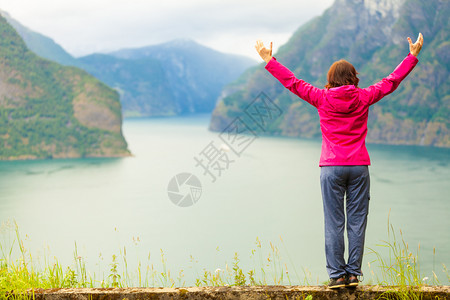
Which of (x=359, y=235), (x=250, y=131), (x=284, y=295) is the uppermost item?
(x=250, y=131)

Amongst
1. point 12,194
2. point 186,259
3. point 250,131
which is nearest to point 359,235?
point 186,259

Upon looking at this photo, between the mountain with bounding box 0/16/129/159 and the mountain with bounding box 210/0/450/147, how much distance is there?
97.3ft

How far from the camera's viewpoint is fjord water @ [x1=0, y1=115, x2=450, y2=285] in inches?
814

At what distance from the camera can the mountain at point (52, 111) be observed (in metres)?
53.1

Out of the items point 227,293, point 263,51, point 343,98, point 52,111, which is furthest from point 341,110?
point 52,111

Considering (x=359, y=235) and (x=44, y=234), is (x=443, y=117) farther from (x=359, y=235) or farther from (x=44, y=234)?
(x=359, y=235)

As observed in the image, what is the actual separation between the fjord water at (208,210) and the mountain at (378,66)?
14.3 m

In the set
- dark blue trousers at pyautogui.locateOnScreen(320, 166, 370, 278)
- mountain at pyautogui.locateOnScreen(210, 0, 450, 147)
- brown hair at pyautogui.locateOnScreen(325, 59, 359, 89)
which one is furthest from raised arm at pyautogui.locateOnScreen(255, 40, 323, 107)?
mountain at pyautogui.locateOnScreen(210, 0, 450, 147)

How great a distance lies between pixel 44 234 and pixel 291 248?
1247 cm

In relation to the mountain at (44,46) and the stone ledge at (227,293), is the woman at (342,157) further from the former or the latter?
the mountain at (44,46)

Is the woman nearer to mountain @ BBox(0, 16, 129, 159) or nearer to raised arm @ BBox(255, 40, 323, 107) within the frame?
raised arm @ BBox(255, 40, 323, 107)

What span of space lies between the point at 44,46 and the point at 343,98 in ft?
460

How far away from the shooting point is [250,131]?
85.9 metres

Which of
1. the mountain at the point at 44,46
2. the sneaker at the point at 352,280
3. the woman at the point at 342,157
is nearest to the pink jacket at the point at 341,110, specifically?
the woman at the point at 342,157
